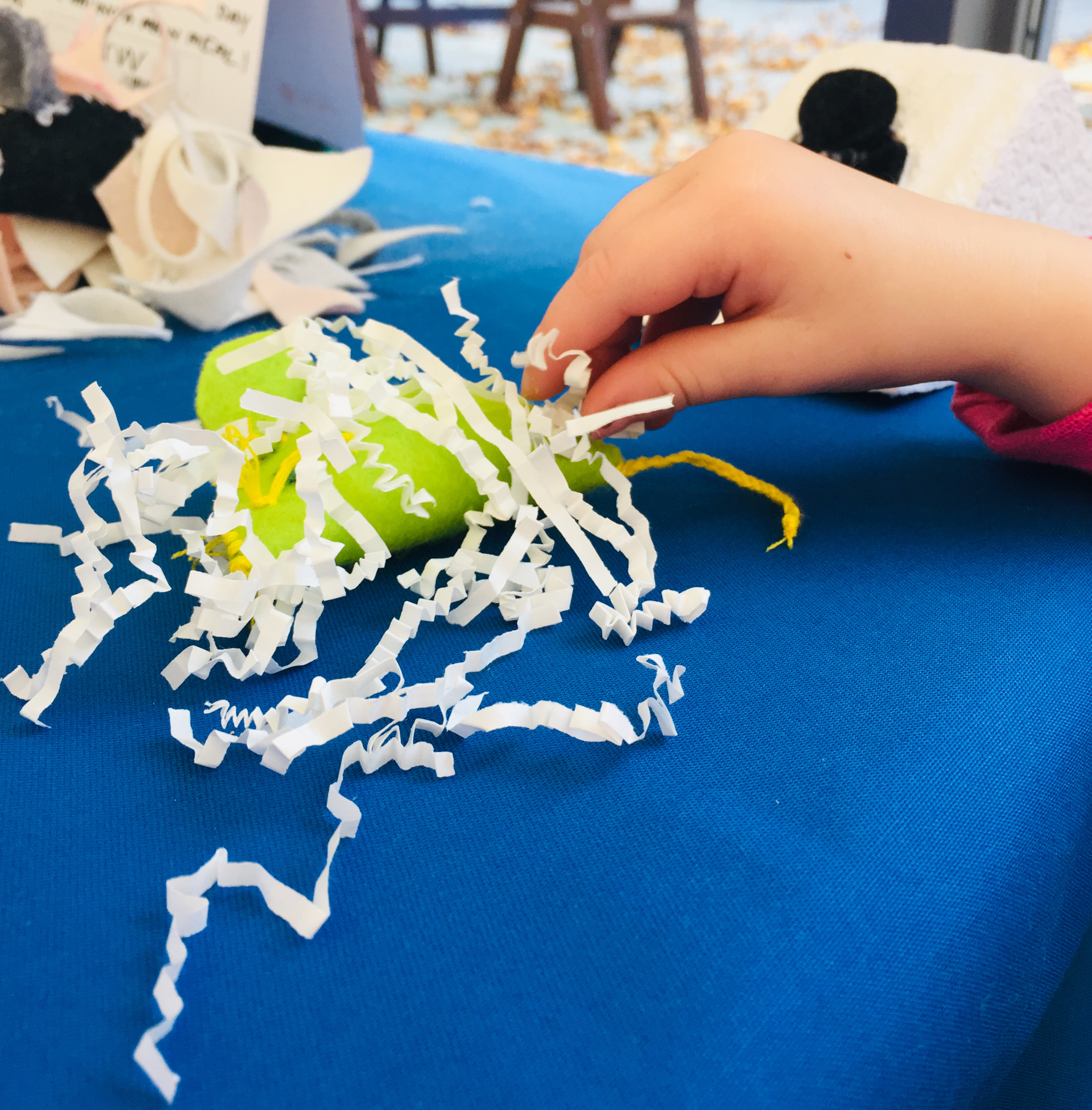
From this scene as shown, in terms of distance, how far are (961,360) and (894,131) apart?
1.14 ft

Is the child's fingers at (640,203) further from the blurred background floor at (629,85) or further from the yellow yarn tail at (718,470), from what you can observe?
the blurred background floor at (629,85)

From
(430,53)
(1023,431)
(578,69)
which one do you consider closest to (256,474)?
(1023,431)

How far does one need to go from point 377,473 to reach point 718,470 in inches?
8.1

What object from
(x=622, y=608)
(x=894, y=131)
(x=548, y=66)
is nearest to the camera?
(x=622, y=608)

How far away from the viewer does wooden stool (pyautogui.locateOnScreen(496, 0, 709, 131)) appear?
3.07m

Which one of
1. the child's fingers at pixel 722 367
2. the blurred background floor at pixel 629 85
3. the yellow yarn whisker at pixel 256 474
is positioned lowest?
the blurred background floor at pixel 629 85

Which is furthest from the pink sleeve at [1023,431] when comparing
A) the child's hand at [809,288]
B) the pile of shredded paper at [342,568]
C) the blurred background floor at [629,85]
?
the blurred background floor at [629,85]

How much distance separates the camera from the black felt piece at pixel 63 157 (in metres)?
0.79

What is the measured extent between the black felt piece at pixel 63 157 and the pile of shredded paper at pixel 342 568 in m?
0.39

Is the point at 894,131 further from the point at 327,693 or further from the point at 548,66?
the point at 548,66

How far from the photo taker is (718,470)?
21.7 inches

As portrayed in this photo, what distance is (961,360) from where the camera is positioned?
1.63 feet

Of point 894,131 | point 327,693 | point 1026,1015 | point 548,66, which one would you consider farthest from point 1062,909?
point 548,66

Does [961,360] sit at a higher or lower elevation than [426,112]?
higher
